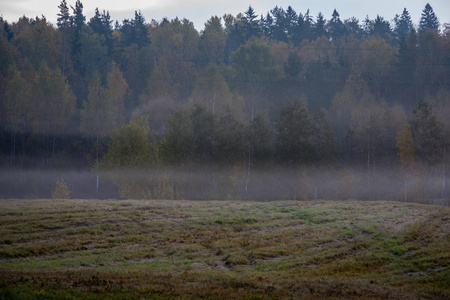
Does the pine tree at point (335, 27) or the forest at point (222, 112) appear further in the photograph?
the pine tree at point (335, 27)

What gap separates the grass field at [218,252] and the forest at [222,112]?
2204 centimetres

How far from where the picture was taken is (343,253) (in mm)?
20234

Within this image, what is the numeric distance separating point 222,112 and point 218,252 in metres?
52.8

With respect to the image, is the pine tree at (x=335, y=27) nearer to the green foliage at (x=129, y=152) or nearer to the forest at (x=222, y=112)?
the forest at (x=222, y=112)

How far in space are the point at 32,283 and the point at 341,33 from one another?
134m

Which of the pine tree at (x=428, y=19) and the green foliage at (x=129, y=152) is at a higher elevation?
the pine tree at (x=428, y=19)

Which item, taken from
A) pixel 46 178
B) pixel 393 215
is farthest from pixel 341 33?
pixel 393 215

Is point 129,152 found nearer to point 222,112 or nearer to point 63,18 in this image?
point 222,112

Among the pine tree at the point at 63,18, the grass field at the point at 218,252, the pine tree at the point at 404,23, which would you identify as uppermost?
the pine tree at the point at 404,23

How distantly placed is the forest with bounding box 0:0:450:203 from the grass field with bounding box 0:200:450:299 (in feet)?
72.3

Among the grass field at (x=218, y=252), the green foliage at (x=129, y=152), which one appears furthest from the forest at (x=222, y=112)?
the grass field at (x=218, y=252)

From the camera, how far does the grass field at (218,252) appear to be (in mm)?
13305

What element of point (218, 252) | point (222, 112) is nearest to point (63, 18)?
point (222, 112)

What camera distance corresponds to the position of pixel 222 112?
7175 cm
